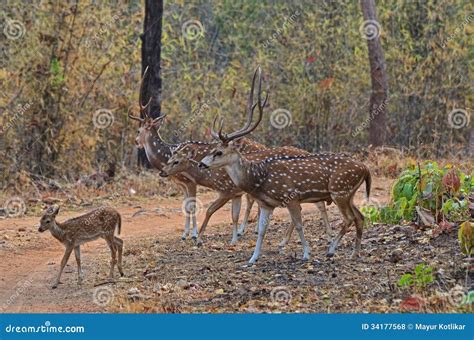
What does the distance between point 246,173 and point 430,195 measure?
2193mm

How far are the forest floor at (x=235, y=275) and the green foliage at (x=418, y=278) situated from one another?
60mm

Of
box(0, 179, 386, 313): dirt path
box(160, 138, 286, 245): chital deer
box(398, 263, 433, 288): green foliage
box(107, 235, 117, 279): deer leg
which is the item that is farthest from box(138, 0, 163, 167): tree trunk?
box(398, 263, 433, 288): green foliage

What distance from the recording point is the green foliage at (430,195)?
1161 cm

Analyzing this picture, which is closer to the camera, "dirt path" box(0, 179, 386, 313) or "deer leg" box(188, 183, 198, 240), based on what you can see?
"dirt path" box(0, 179, 386, 313)

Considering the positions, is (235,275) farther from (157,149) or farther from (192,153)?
(157,149)

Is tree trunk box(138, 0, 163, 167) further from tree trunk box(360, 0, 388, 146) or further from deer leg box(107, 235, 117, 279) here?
deer leg box(107, 235, 117, 279)

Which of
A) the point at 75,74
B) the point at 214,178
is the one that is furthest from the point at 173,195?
the point at 214,178

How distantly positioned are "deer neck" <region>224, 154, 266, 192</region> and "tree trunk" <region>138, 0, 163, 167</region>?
26.7 ft

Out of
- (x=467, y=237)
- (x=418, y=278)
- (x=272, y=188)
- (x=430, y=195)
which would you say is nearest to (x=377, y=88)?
(x=430, y=195)

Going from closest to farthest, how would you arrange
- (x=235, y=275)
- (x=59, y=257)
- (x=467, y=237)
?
(x=467, y=237) < (x=235, y=275) < (x=59, y=257)

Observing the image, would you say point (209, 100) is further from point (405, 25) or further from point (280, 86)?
point (405, 25)

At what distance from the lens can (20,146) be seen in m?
19.0

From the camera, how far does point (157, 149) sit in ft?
49.3

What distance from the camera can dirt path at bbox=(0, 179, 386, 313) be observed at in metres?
10.2
